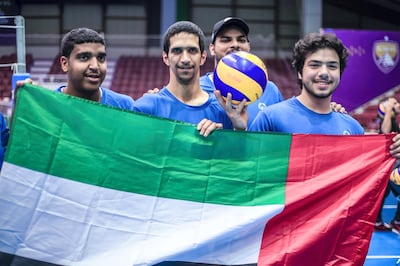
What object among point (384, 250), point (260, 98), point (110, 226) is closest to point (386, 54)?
point (384, 250)

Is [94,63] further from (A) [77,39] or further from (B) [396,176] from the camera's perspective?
(B) [396,176]

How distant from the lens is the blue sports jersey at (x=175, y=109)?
112 inches

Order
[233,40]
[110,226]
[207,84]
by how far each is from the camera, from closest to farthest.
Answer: [110,226] < [233,40] < [207,84]

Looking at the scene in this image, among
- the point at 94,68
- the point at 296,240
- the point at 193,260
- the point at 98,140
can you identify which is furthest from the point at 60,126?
the point at 296,240

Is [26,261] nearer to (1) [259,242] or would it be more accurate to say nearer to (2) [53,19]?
(1) [259,242]

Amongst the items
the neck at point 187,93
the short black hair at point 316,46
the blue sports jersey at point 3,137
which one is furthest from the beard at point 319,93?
the blue sports jersey at point 3,137

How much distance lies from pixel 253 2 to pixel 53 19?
6122 mm

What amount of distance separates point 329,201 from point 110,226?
1131mm

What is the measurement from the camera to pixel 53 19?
16.4 m

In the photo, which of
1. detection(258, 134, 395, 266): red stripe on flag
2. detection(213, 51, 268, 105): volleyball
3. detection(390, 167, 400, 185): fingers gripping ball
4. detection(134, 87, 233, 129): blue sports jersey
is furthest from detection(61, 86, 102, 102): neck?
detection(390, 167, 400, 185): fingers gripping ball

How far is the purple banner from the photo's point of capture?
12977 millimetres

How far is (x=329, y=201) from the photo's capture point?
2.84 m

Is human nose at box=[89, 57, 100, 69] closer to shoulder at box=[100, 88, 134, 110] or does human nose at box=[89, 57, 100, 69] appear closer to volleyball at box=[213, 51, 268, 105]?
shoulder at box=[100, 88, 134, 110]

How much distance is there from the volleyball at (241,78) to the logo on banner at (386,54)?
11462 mm
